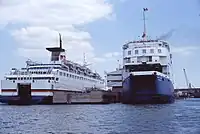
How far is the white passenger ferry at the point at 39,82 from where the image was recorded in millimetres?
87125

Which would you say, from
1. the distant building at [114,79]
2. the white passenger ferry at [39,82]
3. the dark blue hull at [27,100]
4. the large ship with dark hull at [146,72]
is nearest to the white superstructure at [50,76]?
the white passenger ferry at [39,82]

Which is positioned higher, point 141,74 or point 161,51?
point 161,51

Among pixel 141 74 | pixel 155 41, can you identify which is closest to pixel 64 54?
pixel 155 41

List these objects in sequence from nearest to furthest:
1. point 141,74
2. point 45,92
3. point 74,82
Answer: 1. point 141,74
2. point 45,92
3. point 74,82

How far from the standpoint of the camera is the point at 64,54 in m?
110

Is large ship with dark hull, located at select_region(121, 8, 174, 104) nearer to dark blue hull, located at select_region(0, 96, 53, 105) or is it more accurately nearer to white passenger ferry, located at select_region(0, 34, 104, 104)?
white passenger ferry, located at select_region(0, 34, 104, 104)

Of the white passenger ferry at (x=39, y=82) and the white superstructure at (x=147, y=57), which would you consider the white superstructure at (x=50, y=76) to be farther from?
the white superstructure at (x=147, y=57)

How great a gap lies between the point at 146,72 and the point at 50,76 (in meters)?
29.2

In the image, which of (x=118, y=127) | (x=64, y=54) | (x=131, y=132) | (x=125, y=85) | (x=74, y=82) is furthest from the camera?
(x=64, y=54)

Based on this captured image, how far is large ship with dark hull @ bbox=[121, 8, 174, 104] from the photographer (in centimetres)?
6838

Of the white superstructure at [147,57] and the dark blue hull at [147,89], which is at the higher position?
the white superstructure at [147,57]

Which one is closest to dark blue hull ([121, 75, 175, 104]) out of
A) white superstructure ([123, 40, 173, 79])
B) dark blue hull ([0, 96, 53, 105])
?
white superstructure ([123, 40, 173, 79])

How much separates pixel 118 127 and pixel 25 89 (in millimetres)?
61018

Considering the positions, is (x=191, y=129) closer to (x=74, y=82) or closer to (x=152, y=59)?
(x=152, y=59)
